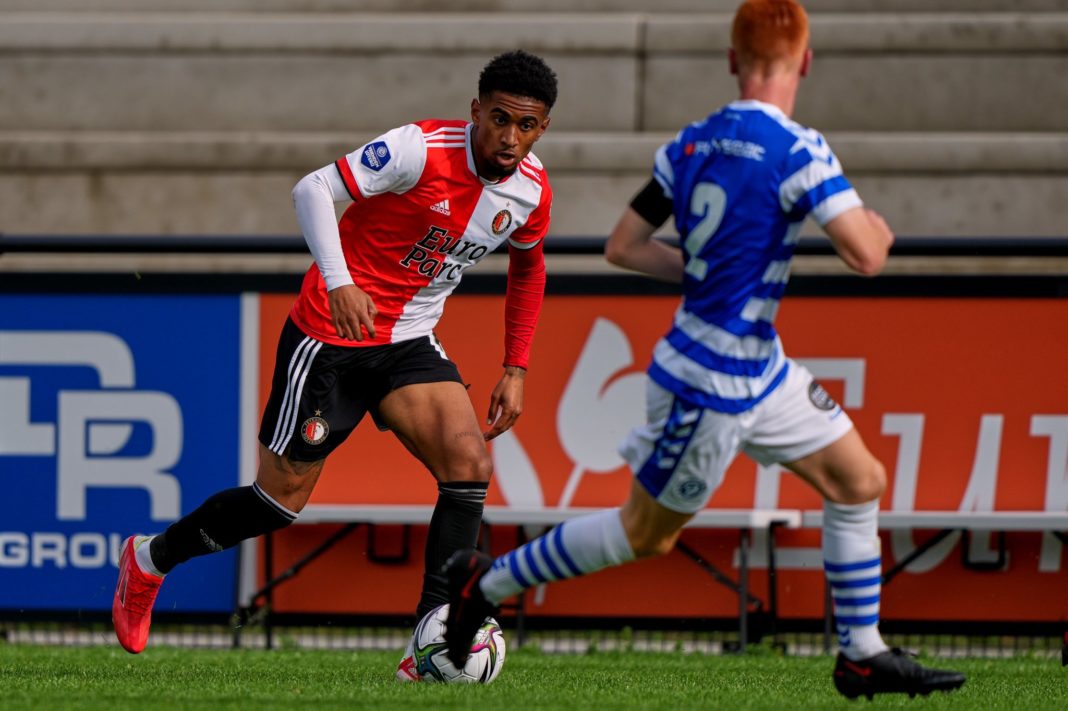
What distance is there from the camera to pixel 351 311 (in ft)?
17.9

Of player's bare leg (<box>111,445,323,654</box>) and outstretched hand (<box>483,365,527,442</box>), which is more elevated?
outstretched hand (<box>483,365,527,442</box>)

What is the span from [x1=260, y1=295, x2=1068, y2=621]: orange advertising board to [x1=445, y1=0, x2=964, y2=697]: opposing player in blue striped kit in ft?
9.46

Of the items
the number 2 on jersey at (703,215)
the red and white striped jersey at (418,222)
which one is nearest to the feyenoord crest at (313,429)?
the red and white striped jersey at (418,222)

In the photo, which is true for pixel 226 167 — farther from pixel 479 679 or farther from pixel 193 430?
pixel 479 679

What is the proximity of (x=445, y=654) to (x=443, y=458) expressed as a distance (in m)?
0.69

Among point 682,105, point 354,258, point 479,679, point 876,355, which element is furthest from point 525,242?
point 682,105

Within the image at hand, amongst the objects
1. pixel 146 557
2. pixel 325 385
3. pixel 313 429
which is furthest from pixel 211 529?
pixel 325 385

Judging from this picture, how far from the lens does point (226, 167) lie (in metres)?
11.6

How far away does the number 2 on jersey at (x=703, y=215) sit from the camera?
4.73 meters

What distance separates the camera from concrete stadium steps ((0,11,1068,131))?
11641mm

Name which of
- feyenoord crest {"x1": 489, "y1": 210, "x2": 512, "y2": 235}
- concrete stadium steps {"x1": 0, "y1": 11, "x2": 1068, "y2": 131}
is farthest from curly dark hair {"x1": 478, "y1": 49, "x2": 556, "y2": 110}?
concrete stadium steps {"x1": 0, "y1": 11, "x2": 1068, "y2": 131}

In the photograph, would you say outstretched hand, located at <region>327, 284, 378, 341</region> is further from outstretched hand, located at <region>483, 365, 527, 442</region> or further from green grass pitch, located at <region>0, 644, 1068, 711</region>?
green grass pitch, located at <region>0, 644, 1068, 711</region>

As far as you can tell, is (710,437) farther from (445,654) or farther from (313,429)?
(313,429)

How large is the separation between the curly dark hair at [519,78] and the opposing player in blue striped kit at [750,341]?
3.09 ft
